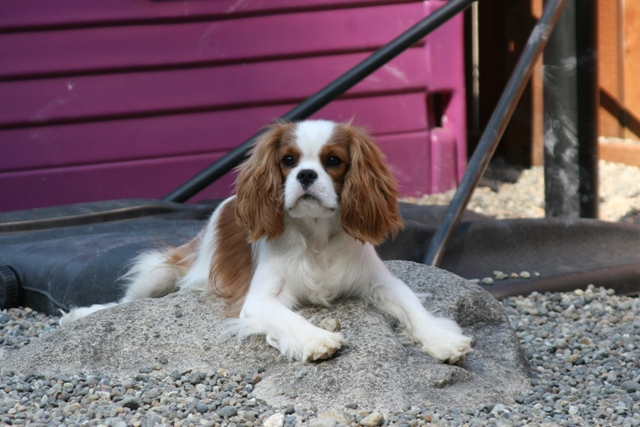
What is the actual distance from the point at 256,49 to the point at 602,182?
9.22 ft

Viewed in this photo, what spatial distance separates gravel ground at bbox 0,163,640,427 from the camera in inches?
117

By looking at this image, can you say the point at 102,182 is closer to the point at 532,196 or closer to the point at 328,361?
the point at 532,196

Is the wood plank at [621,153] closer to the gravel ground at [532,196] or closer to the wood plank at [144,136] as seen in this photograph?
the gravel ground at [532,196]

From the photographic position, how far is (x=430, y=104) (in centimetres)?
760

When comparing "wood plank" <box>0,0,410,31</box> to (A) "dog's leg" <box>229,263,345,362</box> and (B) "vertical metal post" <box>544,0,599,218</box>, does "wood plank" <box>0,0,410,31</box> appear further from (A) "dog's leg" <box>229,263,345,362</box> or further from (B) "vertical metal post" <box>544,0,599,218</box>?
(A) "dog's leg" <box>229,263,345,362</box>

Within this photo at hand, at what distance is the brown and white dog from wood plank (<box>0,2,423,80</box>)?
10.9 ft

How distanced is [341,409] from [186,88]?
4.29m

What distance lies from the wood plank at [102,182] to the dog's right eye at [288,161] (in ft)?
11.9

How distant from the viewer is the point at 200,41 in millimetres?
6914

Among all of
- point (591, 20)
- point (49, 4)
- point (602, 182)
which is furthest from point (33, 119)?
point (602, 182)

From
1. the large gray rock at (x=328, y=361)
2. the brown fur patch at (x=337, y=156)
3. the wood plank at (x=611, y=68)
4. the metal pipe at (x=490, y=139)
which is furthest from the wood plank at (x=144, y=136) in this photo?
the brown fur patch at (x=337, y=156)

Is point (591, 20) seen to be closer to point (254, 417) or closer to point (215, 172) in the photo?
point (215, 172)

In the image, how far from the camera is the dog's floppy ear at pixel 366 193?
342 cm

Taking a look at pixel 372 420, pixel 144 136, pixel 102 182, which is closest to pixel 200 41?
pixel 144 136
